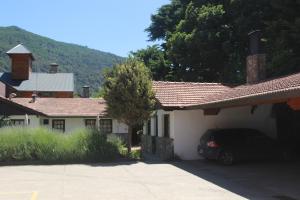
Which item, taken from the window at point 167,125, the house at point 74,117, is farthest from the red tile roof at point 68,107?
the window at point 167,125

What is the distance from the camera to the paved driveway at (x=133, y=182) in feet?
44.9

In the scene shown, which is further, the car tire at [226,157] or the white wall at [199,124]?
the white wall at [199,124]

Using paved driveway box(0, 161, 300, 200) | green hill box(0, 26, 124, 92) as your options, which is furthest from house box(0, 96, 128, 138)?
green hill box(0, 26, 124, 92)

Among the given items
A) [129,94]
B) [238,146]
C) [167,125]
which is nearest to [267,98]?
[238,146]

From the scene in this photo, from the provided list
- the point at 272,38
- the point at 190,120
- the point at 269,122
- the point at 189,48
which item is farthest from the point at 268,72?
the point at 189,48

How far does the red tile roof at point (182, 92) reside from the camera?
25.0 m

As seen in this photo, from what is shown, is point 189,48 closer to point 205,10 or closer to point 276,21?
point 205,10

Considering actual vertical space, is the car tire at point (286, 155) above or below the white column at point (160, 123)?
below

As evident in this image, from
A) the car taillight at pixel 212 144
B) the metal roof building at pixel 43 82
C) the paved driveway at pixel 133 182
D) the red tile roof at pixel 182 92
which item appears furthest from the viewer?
the metal roof building at pixel 43 82

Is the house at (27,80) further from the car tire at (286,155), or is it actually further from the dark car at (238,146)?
the car tire at (286,155)

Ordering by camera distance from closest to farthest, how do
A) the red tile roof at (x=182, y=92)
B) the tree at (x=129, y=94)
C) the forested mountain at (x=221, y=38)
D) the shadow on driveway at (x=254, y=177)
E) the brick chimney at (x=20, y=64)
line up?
the shadow on driveway at (x=254, y=177), the tree at (x=129, y=94), the red tile roof at (x=182, y=92), the forested mountain at (x=221, y=38), the brick chimney at (x=20, y=64)

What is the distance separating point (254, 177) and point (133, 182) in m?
4.21

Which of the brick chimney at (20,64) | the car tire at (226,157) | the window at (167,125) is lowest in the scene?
the car tire at (226,157)

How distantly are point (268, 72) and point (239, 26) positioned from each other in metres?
6.33
